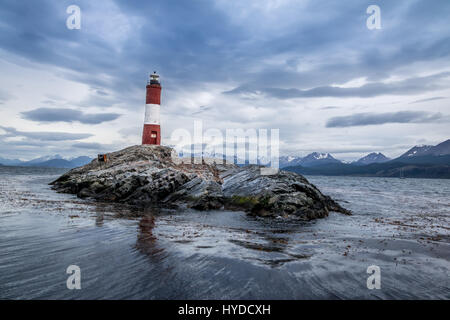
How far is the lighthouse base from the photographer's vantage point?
49.0 metres

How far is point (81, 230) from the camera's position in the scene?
11906 mm

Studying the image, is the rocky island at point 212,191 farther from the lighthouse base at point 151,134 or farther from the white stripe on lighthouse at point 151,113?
the white stripe on lighthouse at point 151,113

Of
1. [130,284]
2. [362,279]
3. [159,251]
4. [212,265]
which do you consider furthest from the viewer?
[159,251]

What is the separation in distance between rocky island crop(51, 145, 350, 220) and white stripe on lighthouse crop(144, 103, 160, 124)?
52.6 feet

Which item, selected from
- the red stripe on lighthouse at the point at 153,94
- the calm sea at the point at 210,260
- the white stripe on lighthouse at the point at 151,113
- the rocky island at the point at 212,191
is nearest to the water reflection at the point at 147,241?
the calm sea at the point at 210,260

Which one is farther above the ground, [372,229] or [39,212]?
[39,212]

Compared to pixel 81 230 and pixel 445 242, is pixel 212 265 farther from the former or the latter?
pixel 445 242

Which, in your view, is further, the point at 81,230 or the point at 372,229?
the point at 372,229

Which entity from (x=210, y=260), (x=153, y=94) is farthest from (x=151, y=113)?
(x=210, y=260)

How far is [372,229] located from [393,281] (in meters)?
8.73

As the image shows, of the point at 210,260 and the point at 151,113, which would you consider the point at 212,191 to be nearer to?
the point at 210,260
